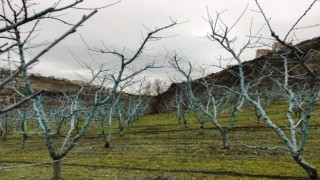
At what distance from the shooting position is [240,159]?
2111 centimetres

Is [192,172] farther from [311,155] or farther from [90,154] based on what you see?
[90,154]

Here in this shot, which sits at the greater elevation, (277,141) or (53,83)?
(53,83)

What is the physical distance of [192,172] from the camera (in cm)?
1794

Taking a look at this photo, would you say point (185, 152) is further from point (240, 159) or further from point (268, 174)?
point (268, 174)

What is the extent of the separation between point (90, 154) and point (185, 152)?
616 centimetres

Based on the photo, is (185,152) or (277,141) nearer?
(185,152)

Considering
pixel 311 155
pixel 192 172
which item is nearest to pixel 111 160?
pixel 192 172

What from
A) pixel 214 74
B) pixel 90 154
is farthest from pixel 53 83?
pixel 90 154

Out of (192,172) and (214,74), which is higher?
(214,74)

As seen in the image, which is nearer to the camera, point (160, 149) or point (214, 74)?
point (160, 149)

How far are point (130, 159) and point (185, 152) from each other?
3734 mm

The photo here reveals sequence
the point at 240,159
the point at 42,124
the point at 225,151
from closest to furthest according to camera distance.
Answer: the point at 42,124 < the point at 240,159 < the point at 225,151

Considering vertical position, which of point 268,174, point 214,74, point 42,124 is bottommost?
point 268,174

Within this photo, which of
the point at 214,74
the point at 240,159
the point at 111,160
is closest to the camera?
the point at 240,159
